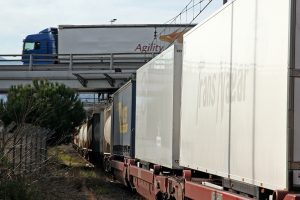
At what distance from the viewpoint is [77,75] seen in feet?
112

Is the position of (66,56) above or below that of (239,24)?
above

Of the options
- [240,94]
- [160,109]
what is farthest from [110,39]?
[240,94]

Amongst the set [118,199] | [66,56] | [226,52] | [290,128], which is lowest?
[118,199]

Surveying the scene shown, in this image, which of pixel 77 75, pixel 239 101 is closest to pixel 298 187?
pixel 239 101

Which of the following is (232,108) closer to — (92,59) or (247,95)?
(247,95)

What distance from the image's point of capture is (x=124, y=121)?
20.7 metres

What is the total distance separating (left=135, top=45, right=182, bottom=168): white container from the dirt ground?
206 cm

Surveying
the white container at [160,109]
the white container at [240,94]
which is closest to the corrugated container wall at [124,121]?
the white container at [160,109]

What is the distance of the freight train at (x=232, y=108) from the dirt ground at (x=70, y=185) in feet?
7.30

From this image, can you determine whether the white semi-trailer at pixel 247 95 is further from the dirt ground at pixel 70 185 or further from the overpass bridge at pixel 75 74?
the overpass bridge at pixel 75 74

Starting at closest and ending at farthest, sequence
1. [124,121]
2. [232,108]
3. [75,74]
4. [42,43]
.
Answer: [232,108], [124,121], [75,74], [42,43]

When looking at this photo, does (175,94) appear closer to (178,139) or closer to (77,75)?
(178,139)

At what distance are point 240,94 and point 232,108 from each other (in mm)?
355

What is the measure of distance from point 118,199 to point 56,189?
203 inches
